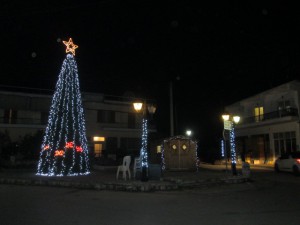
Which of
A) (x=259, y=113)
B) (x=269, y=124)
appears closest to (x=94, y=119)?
(x=259, y=113)

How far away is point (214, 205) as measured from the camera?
1037cm

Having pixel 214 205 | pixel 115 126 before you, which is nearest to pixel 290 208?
pixel 214 205

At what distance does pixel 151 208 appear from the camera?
32.3 ft

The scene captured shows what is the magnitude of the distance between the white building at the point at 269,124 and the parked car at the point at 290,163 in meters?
5.11

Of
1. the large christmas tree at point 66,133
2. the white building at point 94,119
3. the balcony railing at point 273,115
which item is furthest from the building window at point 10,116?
the balcony railing at point 273,115

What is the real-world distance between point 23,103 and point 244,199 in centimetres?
3410

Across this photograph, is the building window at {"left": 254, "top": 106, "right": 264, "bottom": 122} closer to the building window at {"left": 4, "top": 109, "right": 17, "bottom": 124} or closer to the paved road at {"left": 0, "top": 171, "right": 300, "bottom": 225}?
the paved road at {"left": 0, "top": 171, "right": 300, "bottom": 225}

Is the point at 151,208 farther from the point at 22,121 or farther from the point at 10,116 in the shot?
the point at 10,116

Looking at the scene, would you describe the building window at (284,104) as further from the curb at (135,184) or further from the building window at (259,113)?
the curb at (135,184)

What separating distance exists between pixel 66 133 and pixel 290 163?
14.0m

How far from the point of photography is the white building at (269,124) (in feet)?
102

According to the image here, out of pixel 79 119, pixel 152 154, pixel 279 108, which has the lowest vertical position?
pixel 152 154

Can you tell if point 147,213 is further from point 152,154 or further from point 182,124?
point 182,124

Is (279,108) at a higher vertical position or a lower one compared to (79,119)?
higher
